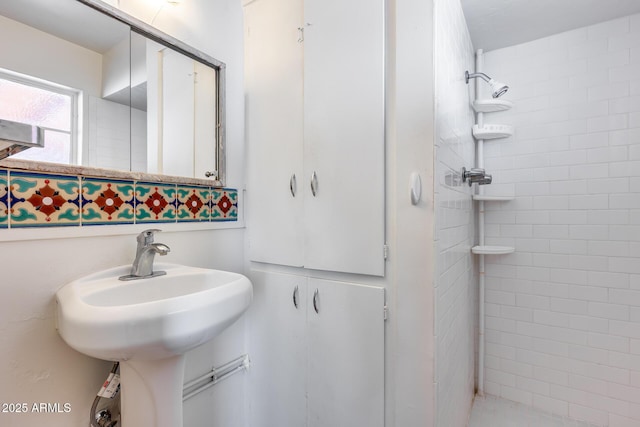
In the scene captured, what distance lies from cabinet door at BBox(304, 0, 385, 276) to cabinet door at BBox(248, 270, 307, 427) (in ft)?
0.71

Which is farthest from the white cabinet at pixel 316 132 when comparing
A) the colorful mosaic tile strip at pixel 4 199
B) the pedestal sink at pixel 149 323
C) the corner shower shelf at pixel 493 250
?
the corner shower shelf at pixel 493 250

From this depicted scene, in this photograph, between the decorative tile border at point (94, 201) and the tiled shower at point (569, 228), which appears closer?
the decorative tile border at point (94, 201)

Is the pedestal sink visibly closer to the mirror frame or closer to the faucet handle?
the faucet handle

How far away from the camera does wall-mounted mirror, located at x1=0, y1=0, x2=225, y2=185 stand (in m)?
0.90

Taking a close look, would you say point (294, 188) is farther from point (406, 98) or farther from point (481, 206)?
point (481, 206)

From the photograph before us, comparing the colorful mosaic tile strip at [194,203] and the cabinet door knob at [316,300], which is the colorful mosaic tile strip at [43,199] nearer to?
the colorful mosaic tile strip at [194,203]

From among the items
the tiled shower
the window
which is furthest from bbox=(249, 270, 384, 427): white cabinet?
the tiled shower

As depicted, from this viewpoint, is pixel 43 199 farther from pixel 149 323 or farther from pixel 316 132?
pixel 316 132

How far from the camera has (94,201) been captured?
100 centimetres

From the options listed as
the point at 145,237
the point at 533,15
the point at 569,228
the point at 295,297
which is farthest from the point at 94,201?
the point at 569,228

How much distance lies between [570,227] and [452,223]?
1.04 m

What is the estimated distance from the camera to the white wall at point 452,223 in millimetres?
1088

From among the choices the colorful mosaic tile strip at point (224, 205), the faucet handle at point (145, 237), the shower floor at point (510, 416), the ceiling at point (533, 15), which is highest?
the ceiling at point (533, 15)

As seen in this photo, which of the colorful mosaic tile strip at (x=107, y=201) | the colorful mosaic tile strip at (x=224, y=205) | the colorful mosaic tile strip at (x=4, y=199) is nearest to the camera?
the colorful mosaic tile strip at (x=4, y=199)
